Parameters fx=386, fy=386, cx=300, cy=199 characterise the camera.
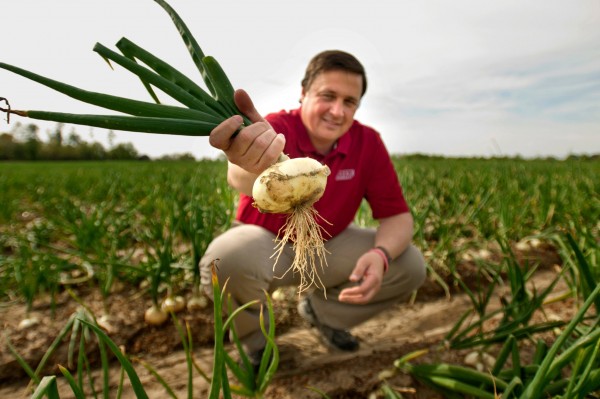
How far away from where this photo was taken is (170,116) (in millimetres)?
697

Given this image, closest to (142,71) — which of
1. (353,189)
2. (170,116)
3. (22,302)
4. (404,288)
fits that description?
(170,116)

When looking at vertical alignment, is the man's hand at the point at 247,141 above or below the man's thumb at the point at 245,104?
below

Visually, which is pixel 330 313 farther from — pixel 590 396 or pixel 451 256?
pixel 590 396

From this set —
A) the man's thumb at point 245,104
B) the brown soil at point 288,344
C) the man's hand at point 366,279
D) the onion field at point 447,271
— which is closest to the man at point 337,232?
the man's hand at point 366,279

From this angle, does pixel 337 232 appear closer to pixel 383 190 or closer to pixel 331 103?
pixel 383 190

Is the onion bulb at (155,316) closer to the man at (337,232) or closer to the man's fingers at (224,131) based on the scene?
the man at (337,232)

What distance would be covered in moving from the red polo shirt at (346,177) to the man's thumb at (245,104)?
676 millimetres

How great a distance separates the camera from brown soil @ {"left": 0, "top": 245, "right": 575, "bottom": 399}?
4.62 feet

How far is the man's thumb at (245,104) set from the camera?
0.88m

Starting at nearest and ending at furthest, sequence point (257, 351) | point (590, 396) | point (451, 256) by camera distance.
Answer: point (590, 396), point (257, 351), point (451, 256)

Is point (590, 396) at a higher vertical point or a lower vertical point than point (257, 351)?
higher

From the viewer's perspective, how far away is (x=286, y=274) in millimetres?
1697

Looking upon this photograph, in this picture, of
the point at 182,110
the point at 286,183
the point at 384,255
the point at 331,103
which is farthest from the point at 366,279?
the point at 182,110

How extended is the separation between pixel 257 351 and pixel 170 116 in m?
1.25
